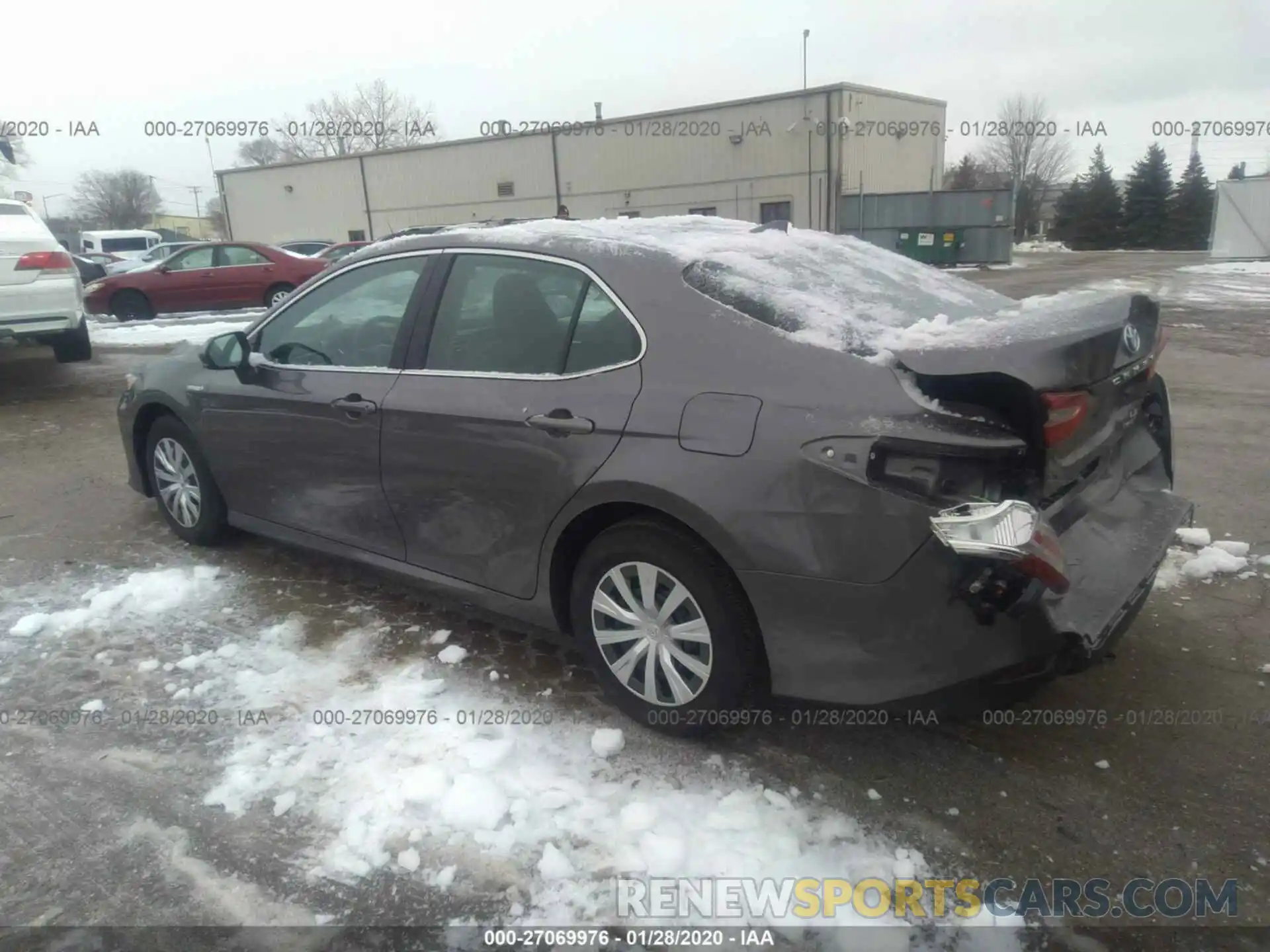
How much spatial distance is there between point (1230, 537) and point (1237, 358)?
608cm

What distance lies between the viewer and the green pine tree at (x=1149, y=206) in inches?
1821

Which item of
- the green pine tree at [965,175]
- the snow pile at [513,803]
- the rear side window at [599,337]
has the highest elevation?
the green pine tree at [965,175]

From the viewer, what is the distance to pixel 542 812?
2586 mm

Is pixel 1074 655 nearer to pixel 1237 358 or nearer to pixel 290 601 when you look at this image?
pixel 290 601

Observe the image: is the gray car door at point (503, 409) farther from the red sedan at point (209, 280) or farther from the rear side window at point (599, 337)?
the red sedan at point (209, 280)

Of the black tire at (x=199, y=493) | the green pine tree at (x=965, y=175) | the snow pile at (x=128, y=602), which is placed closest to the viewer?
the snow pile at (x=128, y=602)

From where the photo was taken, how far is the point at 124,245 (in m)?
33.9

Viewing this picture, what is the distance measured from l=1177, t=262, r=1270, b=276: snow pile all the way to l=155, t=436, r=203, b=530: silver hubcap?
24748 millimetres

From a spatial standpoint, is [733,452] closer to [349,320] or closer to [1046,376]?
[1046,376]

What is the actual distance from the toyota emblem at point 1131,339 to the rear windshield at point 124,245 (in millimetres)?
37654

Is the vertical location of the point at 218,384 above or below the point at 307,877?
above

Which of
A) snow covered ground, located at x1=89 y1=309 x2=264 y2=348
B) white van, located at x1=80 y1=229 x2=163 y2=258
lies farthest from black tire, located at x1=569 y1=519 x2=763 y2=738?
white van, located at x1=80 y1=229 x2=163 y2=258

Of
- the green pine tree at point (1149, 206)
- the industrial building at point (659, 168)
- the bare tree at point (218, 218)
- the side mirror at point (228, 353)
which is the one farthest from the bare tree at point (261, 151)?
the side mirror at point (228, 353)

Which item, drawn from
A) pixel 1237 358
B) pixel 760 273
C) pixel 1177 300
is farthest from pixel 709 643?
pixel 1177 300
